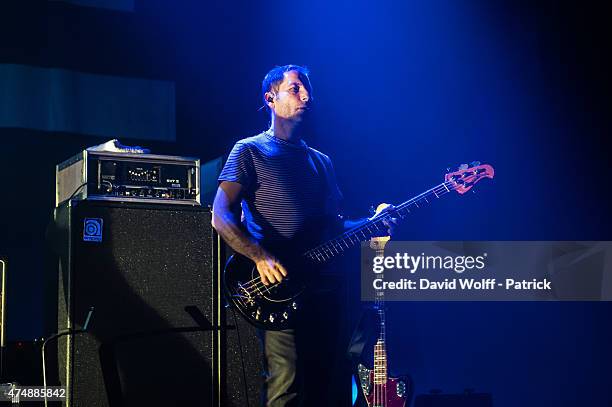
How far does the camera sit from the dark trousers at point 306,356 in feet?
10.8

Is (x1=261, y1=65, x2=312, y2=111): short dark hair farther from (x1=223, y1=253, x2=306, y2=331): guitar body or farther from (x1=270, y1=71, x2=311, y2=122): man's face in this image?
(x1=223, y1=253, x2=306, y2=331): guitar body

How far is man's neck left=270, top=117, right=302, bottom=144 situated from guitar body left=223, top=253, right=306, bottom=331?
53cm

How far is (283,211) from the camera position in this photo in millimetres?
3488

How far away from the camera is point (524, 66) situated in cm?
550

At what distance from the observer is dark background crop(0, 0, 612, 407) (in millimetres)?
5152

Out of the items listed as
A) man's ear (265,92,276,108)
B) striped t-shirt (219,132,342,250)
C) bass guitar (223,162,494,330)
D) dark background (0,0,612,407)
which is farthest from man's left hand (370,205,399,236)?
dark background (0,0,612,407)

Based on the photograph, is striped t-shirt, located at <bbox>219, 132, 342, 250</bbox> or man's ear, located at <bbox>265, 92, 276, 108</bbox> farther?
man's ear, located at <bbox>265, 92, 276, 108</bbox>

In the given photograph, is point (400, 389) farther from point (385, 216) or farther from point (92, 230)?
point (92, 230)

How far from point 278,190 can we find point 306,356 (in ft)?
2.14

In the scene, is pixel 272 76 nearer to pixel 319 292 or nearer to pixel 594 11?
pixel 319 292

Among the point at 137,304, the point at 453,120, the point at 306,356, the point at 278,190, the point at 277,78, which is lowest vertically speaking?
the point at 306,356

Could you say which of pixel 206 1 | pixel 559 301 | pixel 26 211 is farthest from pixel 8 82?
pixel 559 301

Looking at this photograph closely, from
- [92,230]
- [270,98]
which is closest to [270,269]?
[92,230]

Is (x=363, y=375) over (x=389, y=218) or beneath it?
beneath
